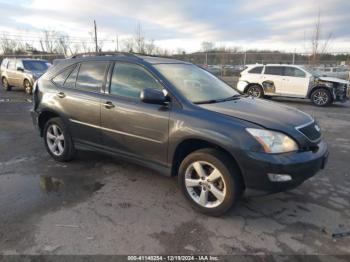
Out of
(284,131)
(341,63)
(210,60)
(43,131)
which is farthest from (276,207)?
(210,60)

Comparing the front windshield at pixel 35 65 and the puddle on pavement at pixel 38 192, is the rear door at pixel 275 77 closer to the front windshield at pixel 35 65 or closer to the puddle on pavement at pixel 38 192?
the front windshield at pixel 35 65

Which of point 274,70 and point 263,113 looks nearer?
point 263,113

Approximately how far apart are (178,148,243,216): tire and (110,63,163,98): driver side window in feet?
3.34

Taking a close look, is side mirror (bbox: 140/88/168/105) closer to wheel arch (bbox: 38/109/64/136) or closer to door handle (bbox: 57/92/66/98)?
door handle (bbox: 57/92/66/98)

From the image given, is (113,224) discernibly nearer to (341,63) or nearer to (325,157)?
(325,157)

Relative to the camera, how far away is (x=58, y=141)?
5035 millimetres

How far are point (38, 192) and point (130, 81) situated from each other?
1847mm

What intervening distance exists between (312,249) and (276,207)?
836 millimetres

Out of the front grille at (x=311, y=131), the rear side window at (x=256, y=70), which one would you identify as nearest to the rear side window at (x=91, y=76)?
the front grille at (x=311, y=131)

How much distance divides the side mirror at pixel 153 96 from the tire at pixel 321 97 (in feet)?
34.9

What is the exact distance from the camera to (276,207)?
366cm

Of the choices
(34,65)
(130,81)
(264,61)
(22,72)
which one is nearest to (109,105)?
(130,81)

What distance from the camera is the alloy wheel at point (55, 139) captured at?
5004mm

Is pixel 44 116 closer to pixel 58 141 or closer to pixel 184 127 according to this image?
pixel 58 141
